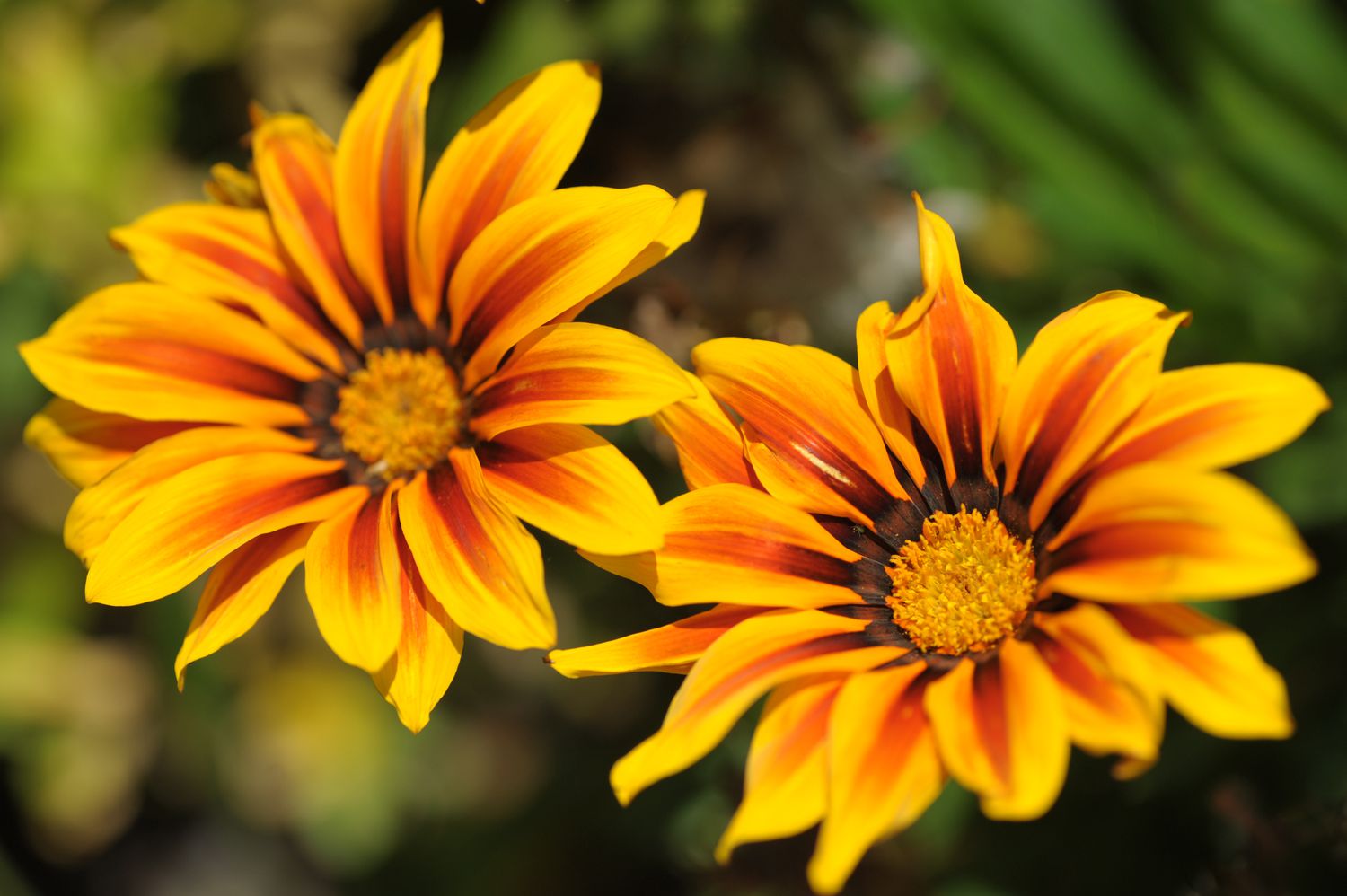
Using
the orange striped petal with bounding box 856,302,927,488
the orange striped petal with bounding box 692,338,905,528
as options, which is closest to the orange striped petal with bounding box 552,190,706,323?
the orange striped petal with bounding box 692,338,905,528

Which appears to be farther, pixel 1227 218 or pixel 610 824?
pixel 610 824

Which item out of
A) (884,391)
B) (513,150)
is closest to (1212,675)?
(884,391)

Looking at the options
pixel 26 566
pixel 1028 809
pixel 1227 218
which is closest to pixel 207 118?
pixel 26 566

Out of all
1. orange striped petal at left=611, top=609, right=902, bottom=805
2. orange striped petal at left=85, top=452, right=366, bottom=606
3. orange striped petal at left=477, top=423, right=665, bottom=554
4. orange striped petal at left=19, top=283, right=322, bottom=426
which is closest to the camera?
orange striped petal at left=611, top=609, right=902, bottom=805

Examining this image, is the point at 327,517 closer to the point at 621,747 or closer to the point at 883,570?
the point at 883,570

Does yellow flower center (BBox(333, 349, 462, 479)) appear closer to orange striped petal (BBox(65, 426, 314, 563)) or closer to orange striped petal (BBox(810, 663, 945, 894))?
orange striped petal (BBox(65, 426, 314, 563))

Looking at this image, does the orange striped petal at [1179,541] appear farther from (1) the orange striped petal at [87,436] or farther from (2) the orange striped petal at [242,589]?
(1) the orange striped petal at [87,436]

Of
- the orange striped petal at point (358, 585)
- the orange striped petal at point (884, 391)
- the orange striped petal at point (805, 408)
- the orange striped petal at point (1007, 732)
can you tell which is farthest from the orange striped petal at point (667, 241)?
the orange striped petal at point (1007, 732)

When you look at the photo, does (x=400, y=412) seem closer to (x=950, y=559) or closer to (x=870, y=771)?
(x=950, y=559)
